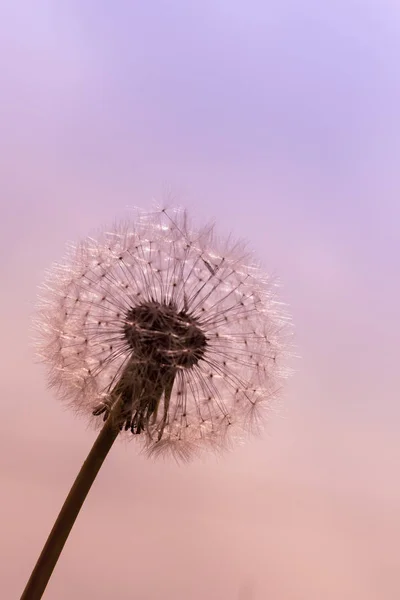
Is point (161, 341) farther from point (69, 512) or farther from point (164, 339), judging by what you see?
point (69, 512)

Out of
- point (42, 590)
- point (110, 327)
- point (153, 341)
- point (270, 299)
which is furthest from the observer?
point (270, 299)

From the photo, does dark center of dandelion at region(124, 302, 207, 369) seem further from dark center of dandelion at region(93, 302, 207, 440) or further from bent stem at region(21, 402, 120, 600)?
bent stem at region(21, 402, 120, 600)

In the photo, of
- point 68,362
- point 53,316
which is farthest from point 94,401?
point 53,316

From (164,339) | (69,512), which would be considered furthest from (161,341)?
(69,512)

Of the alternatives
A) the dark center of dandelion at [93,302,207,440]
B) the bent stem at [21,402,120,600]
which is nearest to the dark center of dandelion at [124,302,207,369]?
the dark center of dandelion at [93,302,207,440]

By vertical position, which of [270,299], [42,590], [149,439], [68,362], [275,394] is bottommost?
[42,590]

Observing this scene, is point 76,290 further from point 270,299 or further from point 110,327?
point 270,299

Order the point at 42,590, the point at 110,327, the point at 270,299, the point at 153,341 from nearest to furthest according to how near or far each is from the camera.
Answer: the point at 42,590, the point at 153,341, the point at 110,327, the point at 270,299
